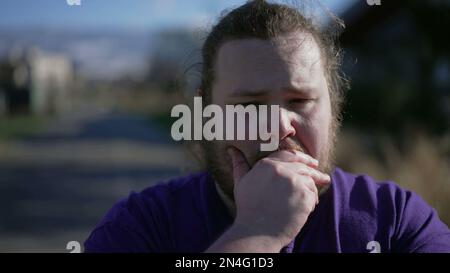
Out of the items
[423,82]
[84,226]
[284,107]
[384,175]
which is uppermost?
[423,82]

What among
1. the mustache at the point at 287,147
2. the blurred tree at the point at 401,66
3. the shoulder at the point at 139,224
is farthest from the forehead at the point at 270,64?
the blurred tree at the point at 401,66

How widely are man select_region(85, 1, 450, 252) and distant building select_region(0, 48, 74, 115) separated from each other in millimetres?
24440

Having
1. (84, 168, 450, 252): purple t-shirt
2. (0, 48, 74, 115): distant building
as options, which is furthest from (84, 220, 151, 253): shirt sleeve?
(0, 48, 74, 115): distant building

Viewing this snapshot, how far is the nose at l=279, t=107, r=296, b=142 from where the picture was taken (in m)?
1.49

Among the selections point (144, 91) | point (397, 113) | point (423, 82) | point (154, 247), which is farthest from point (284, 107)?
point (144, 91)

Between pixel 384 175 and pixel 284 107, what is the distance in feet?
13.0

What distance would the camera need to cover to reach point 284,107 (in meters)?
1.52

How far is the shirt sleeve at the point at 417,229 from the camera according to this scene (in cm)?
156

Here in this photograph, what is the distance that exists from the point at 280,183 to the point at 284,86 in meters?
0.27

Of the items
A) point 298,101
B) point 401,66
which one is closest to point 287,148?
point 298,101

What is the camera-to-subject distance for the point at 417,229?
1.59 m

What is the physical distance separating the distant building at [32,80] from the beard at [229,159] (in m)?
24.4

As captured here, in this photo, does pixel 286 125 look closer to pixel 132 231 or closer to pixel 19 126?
pixel 132 231
